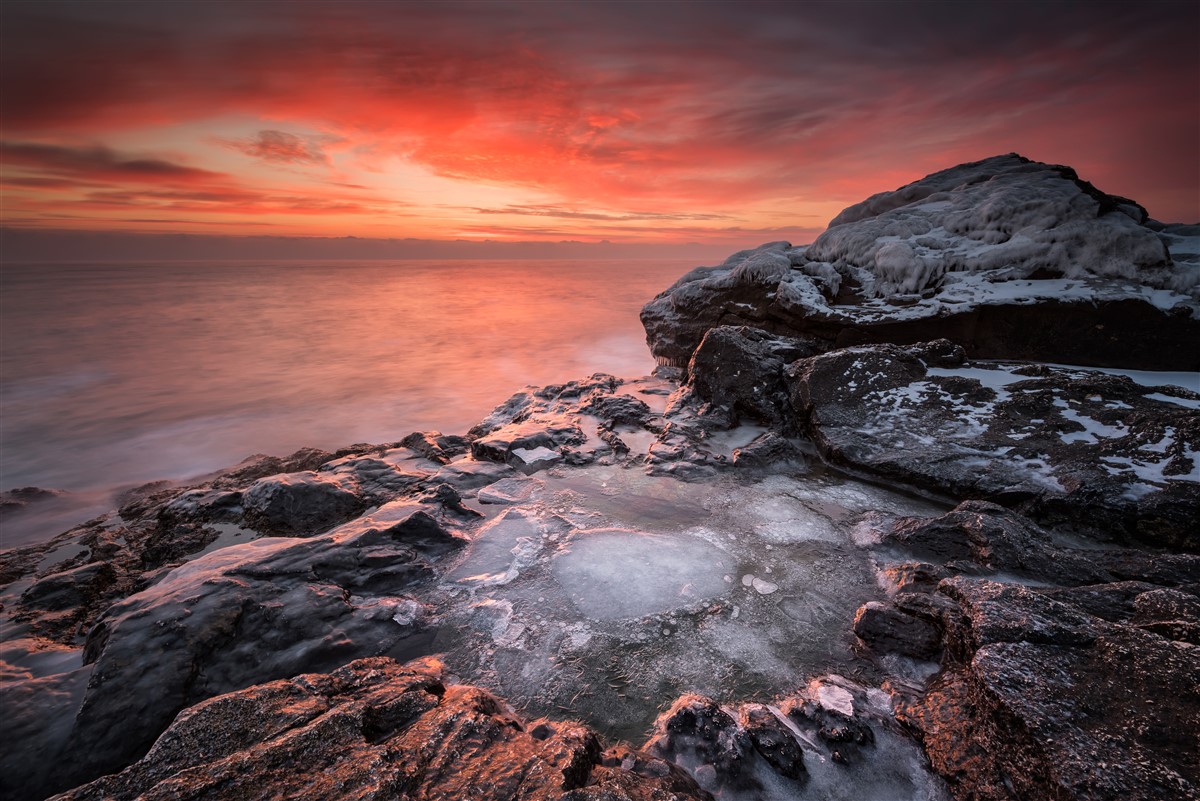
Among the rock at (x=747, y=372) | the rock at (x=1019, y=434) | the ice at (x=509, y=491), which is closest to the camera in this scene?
the rock at (x=1019, y=434)

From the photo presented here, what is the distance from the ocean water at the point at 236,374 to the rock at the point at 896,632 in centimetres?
991

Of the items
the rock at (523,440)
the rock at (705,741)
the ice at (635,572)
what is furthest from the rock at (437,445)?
the rock at (705,741)

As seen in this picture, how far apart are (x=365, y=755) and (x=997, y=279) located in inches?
419

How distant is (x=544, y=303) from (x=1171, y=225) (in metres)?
33.5

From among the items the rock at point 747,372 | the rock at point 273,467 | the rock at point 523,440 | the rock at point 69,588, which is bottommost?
the rock at point 273,467

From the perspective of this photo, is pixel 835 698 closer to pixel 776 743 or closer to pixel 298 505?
pixel 776 743

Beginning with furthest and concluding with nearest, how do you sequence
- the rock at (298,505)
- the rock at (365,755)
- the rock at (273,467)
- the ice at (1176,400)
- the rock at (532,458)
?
1. the rock at (273,467)
2. the rock at (532,458)
3. the ice at (1176,400)
4. the rock at (298,505)
5. the rock at (365,755)

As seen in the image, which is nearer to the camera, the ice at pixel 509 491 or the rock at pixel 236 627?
the rock at pixel 236 627

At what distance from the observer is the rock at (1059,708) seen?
6.77 ft

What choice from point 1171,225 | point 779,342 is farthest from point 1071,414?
point 1171,225

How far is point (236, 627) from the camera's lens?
3.33 metres

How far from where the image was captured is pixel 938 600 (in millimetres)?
3369

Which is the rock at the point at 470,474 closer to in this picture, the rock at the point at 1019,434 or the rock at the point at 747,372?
the rock at the point at 747,372

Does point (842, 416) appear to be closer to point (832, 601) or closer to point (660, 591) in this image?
point (832, 601)
